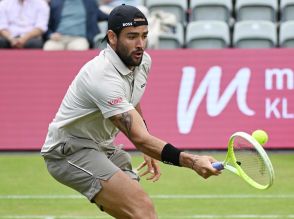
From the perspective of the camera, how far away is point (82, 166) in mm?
6969

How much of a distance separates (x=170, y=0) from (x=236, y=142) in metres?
8.79

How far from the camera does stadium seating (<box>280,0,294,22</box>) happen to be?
14.9 metres

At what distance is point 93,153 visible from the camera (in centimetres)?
699

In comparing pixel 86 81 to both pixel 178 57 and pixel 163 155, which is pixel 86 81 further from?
pixel 178 57

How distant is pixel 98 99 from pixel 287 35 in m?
8.06

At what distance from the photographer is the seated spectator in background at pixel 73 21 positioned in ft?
46.0

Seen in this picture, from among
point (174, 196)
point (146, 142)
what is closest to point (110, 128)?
point (146, 142)

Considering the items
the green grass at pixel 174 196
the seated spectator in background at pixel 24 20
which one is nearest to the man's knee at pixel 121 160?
the green grass at pixel 174 196

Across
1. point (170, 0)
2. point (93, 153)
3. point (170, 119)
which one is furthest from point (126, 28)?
point (170, 0)

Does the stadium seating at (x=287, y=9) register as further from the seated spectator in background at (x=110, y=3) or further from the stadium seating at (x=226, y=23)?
the seated spectator in background at (x=110, y=3)

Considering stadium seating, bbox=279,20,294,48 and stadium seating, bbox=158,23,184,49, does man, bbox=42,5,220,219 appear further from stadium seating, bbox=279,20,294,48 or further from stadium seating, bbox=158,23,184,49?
stadium seating, bbox=279,20,294,48

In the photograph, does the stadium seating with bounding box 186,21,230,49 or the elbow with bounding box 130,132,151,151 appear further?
the stadium seating with bounding box 186,21,230,49

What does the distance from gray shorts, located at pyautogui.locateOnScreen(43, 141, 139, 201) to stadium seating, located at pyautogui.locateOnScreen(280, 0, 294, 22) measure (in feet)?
27.1

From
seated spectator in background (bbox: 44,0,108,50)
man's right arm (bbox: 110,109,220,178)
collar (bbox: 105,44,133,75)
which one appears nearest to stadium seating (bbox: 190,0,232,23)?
seated spectator in background (bbox: 44,0,108,50)
